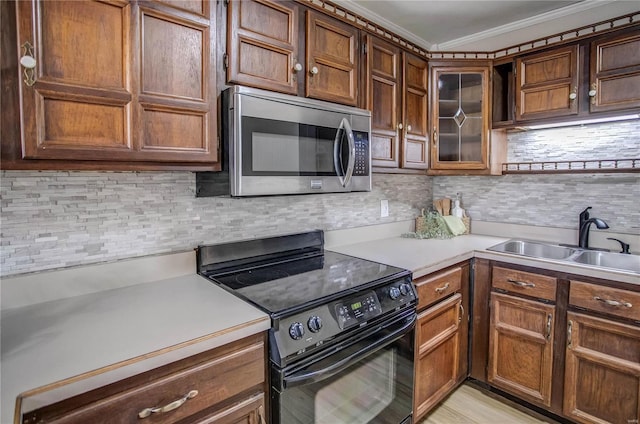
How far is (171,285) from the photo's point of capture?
141 centimetres

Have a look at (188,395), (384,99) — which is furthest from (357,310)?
(384,99)

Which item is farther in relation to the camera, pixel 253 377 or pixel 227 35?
pixel 227 35

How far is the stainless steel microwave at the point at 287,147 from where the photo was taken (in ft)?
4.34

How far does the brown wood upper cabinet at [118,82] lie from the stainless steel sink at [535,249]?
74.7 inches

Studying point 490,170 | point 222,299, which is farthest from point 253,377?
point 490,170

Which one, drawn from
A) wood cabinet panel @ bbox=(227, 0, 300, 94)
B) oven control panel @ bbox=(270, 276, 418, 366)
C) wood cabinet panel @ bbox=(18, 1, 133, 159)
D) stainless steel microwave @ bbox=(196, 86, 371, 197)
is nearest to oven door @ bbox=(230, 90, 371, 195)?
stainless steel microwave @ bbox=(196, 86, 371, 197)

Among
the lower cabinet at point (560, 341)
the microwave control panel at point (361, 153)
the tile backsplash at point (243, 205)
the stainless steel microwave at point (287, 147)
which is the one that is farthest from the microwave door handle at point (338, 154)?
the lower cabinet at point (560, 341)

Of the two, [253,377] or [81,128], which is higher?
[81,128]

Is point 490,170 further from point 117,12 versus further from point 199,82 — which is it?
point 117,12

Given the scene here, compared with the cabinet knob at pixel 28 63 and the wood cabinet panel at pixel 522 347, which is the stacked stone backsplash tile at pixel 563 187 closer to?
the wood cabinet panel at pixel 522 347

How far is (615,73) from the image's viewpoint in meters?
1.89

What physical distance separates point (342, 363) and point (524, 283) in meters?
1.26

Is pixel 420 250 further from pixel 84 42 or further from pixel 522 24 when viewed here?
pixel 84 42

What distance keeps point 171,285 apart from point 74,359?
559 mm
